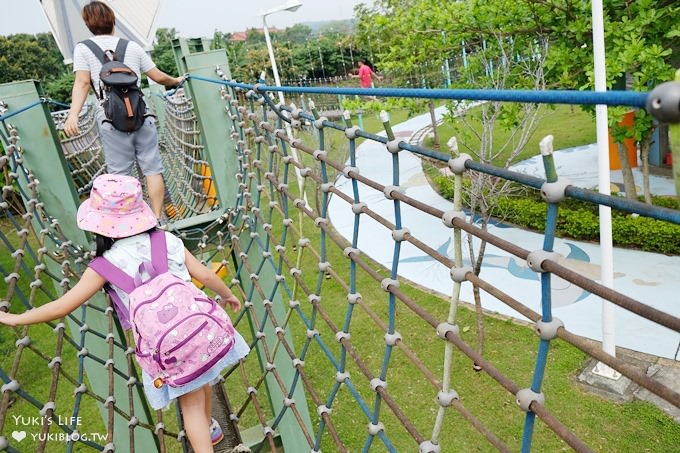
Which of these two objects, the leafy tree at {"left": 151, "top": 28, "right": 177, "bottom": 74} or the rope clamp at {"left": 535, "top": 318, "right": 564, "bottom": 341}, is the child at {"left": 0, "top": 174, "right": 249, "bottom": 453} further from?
the leafy tree at {"left": 151, "top": 28, "right": 177, "bottom": 74}

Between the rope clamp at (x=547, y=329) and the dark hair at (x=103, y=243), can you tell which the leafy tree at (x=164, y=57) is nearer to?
the dark hair at (x=103, y=243)

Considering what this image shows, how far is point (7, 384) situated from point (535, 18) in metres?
5.96

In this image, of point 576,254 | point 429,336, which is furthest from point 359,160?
point 429,336

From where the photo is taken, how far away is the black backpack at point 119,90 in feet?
8.45

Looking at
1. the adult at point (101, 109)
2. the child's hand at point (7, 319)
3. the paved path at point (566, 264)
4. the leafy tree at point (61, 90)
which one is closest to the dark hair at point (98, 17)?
the adult at point (101, 109)

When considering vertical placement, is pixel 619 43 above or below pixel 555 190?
below

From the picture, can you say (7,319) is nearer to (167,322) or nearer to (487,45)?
(167,322)

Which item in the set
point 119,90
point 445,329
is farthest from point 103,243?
point 119,90

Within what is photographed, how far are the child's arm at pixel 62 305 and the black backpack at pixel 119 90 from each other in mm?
1224

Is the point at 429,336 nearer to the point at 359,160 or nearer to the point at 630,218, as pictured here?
the point at 630,218

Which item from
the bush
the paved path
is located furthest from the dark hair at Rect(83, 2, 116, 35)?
the bush

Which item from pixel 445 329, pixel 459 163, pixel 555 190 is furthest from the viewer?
pixel 445 329

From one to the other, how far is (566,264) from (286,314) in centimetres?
445

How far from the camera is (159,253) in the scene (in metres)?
1.73
